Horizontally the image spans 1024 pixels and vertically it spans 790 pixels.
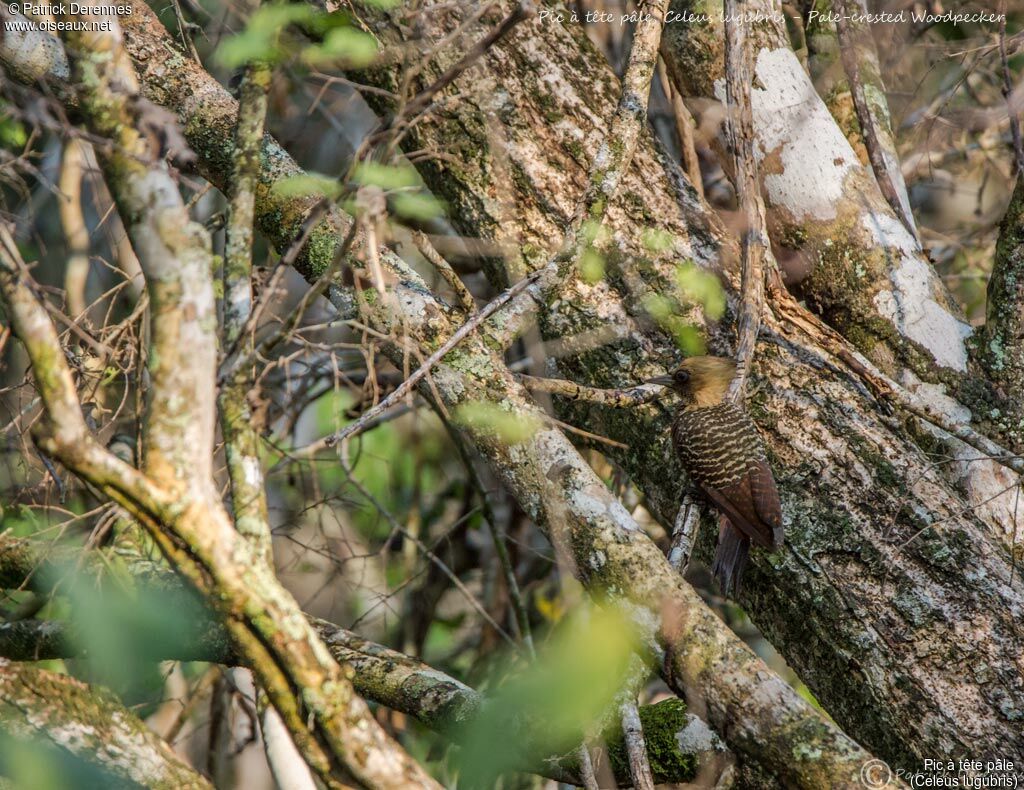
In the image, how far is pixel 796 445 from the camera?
130 inches

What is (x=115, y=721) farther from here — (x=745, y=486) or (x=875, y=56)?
(x=875, y=56)

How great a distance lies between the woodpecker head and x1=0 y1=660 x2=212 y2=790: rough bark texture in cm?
192

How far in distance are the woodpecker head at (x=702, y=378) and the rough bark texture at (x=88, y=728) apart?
1.92 metres

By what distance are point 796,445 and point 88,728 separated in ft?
7.36

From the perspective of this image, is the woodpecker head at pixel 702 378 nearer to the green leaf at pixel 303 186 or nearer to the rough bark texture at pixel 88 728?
the green leaf at pixel 303 186

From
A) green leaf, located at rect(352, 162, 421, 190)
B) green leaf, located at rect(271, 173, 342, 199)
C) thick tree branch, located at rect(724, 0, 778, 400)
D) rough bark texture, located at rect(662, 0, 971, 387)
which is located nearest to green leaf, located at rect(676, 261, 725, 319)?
thick tree branch, located at rect(724, 0, 778, 400)

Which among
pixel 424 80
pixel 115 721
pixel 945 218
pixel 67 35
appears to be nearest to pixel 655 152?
pixel 424 80

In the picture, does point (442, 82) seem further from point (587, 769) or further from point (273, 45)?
point (587, 769)

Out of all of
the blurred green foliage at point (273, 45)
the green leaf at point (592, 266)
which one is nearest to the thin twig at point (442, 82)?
the blurred green foliage at point (273, 45)

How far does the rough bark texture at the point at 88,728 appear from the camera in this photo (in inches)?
90.4

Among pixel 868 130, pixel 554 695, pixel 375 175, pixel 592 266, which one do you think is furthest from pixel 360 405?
pixel 554 695

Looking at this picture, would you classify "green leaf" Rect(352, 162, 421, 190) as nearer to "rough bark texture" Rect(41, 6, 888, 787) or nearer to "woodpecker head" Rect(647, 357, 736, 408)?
"rough bark texture" Rect(41, 6, 888, 787)

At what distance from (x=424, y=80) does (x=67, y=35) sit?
5.79ft

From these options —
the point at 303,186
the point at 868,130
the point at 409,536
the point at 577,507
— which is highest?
the point at 868,130
